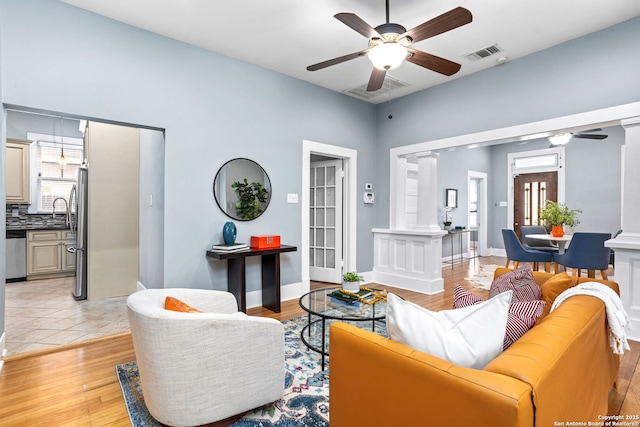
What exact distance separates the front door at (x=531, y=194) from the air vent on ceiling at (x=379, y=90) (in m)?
5.14

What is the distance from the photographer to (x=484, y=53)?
3676 millimetres

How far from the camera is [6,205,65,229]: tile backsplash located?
562 centimetres

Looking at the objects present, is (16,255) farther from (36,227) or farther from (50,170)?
(50,170)

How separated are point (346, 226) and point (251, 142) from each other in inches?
78.7

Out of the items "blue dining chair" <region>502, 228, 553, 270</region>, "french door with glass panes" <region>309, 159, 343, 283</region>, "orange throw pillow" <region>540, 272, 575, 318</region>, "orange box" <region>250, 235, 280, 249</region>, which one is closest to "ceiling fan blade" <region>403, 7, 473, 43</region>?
"orange throw pillow" <region>540, 272, 575, 318</region>

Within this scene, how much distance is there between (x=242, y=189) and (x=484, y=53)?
126 inches

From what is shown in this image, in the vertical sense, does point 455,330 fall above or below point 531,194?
below

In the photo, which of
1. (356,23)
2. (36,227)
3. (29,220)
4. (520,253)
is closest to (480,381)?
(356,23)

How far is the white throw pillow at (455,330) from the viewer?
113 centimetres

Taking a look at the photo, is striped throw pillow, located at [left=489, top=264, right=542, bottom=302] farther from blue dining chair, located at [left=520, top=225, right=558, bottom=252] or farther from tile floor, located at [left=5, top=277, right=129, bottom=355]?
blue dining chair, located at [left=520, top=225, right=558, bottom=252]

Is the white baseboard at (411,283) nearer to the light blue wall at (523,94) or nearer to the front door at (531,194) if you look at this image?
the light blue wall at (523,94)

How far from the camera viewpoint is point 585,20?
10.0 ft

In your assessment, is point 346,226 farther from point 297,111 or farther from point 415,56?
point 415,56

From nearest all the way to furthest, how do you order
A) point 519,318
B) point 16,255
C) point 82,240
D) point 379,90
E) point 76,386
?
point 519,318, point 76,386, point 82,240, point 379,90, point 16,255
